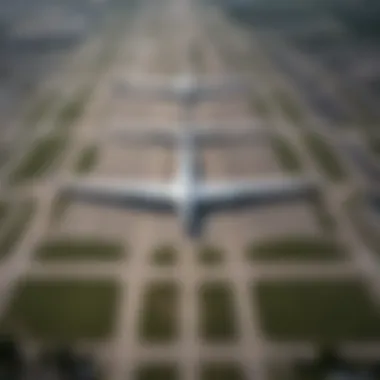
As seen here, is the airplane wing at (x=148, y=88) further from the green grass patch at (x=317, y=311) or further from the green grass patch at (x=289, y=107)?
the green grass patch at (x=317, y=311)

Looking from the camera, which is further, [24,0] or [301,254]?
[24,0]

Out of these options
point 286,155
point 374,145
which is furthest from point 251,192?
point 374,145

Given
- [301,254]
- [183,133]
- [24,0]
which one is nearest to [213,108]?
[183,133]

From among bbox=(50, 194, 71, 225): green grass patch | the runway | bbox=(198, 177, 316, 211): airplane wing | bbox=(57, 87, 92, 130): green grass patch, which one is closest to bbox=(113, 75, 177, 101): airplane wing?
the runway

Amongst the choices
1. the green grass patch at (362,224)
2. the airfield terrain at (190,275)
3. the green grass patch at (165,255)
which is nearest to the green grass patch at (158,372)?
the airfield terrain at (190,275)

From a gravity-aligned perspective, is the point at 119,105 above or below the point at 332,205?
above

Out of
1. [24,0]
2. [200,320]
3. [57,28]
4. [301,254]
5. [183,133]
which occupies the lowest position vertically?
[200,320]

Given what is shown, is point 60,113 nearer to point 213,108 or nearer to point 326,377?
point 213,108

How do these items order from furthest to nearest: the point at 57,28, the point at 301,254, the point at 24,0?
the point at 24,0 < the point at 57,28 < the point at 301,254
